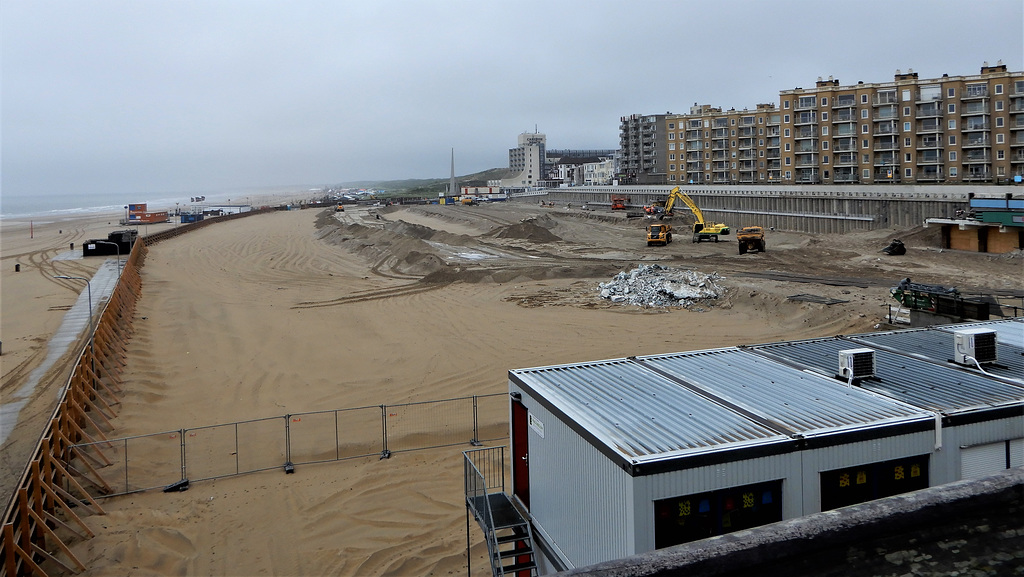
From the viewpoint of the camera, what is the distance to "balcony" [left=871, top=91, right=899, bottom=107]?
91.4 meters

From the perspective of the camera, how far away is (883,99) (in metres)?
92.3

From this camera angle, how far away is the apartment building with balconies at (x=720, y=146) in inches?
4656

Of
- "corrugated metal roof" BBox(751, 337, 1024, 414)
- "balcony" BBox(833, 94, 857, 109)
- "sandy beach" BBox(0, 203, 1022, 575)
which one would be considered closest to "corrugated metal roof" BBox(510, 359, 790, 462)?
"corrugated metal roof" BBox(751, 337, 1024, 414)

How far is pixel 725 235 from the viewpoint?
238 ft

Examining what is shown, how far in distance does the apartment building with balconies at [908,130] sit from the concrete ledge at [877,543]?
289 ft

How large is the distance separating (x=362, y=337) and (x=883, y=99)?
8554cm

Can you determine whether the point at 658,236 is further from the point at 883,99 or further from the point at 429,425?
the point at 883,99

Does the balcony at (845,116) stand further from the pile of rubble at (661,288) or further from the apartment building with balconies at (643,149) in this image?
the pile of rubble at (661,288)

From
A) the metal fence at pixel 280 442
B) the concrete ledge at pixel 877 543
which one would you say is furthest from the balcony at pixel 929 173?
the concrete ledge at pixel 877 543

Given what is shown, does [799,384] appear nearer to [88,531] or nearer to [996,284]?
[88,531]

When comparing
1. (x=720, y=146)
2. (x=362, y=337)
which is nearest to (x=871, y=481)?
(x=362, y=337)

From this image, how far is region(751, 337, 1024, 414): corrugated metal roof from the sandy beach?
654 cm

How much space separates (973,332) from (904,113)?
91.5 meters

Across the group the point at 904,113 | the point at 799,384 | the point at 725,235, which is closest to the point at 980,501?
the point at 799,384
